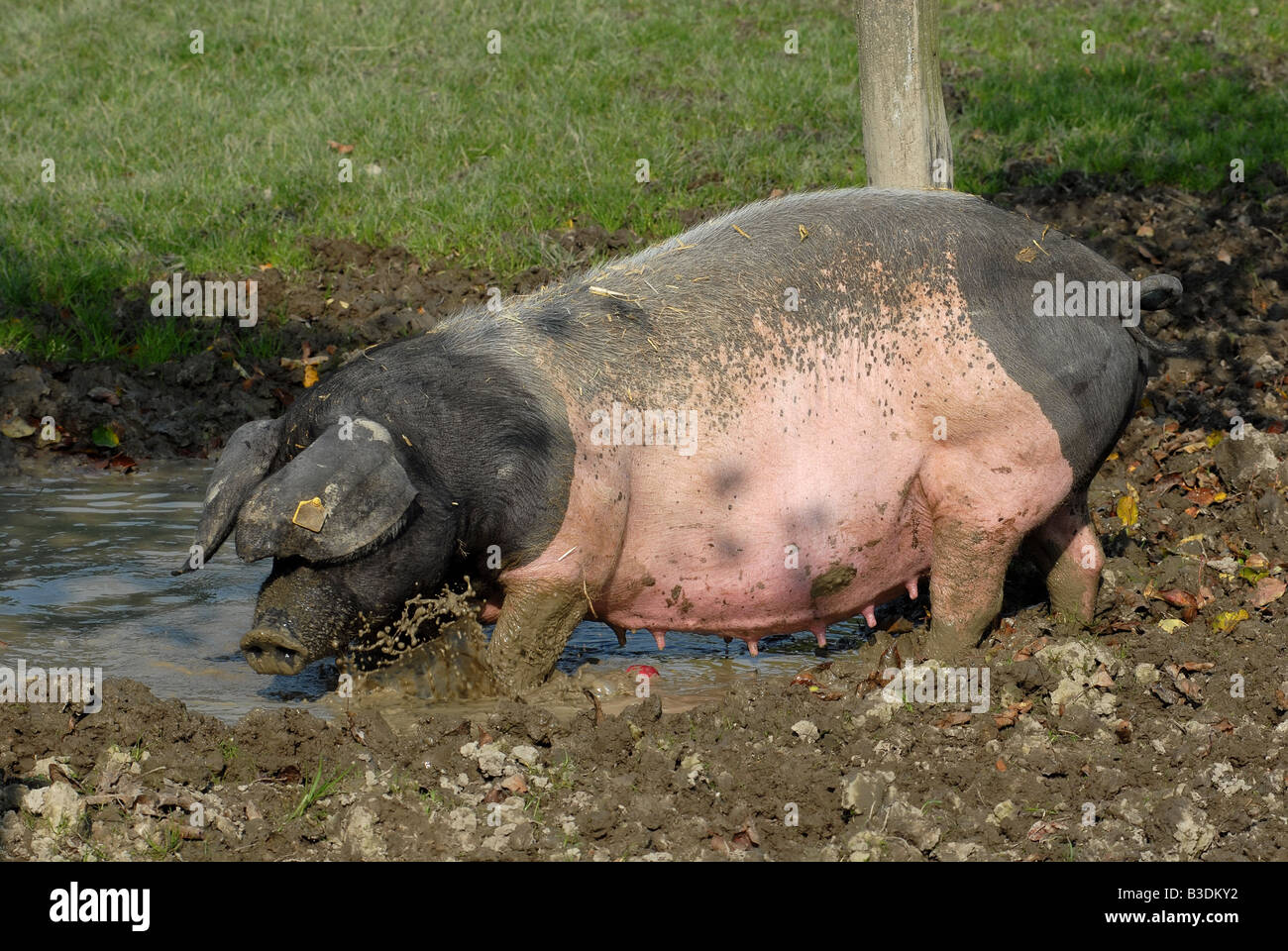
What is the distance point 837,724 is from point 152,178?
283 inches

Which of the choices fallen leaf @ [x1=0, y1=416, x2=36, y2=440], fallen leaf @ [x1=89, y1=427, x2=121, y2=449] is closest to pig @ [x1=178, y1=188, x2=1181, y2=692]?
fallen leaf @ [x1=89, y1=427, x2=121, y2=449]

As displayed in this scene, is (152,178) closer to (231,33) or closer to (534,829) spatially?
(231,33)

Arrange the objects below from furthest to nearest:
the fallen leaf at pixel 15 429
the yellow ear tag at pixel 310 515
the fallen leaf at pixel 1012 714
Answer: the fallen leaf at pixel 15 429 → the fallen leaf at pixel 1012 714 → the yellow ear tag at pixel 310 515

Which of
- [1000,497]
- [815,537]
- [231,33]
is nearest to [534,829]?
[815,537]

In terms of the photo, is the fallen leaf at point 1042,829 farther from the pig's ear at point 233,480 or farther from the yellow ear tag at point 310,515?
the pig's ear at point 233,480

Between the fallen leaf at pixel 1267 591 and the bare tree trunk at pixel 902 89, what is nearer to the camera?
the fallen leaf at pixel 1267 591

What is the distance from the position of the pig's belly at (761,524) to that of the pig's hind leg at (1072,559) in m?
0.56

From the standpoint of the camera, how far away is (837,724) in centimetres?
411

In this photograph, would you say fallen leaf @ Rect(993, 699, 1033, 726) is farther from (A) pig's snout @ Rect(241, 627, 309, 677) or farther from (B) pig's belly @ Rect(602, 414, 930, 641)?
(A) pig's snout @ Rect(241, 627, 309, 677)

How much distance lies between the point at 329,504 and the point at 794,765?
143 centimetres

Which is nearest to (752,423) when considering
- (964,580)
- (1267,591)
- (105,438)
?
(964,580)

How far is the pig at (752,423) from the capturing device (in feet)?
14.3

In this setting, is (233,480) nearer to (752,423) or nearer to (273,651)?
(273,651)

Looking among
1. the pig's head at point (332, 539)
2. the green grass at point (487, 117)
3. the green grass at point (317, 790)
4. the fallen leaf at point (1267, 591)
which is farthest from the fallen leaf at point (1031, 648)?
the green grass at point (487, 117)
